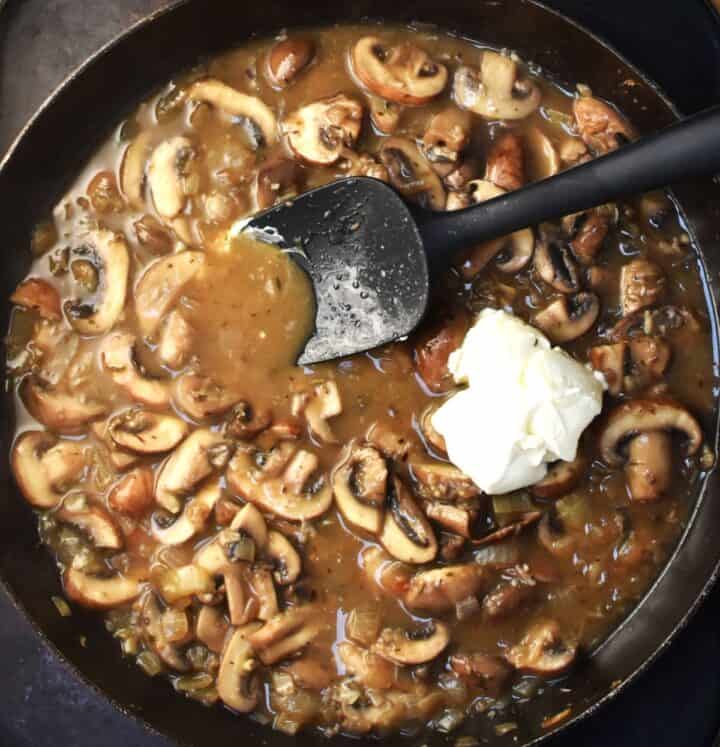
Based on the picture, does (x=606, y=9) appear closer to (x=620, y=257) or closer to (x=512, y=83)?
(x=512, y=83)

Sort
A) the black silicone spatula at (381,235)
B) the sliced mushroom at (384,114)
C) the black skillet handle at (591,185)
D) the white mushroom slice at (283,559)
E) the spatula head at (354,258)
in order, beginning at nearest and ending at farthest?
the black skillet handle at (591,185) → the black silicone spatula at (381,235) → the spatula head at (354,258) → the white mushroom slice at (283,559) → the sliced mushroom at (384,114)

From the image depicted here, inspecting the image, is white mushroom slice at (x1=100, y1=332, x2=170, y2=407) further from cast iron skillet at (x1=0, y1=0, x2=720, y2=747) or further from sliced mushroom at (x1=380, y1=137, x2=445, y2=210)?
sliced mushroom at (x1=380, y1=137, x2=445, y2=210)

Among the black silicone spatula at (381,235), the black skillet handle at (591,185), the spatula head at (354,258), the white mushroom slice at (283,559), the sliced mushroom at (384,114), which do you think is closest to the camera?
the black skillet handle at (591,185)

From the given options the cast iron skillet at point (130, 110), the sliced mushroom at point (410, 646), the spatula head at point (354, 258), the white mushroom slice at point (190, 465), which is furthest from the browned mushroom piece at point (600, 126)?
the sliced mushroom at point (410, 646)

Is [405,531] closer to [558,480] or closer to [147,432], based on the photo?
[558,480]

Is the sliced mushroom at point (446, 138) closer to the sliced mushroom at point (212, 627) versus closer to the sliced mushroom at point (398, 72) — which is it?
the sliced mushroom at point (398, 72)

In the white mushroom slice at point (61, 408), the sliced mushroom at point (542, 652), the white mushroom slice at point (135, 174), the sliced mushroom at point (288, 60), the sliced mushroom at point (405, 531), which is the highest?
the sliced mushroom at point (288, 60)

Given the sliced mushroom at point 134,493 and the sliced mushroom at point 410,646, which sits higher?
the sliced mushroom at point 134,493

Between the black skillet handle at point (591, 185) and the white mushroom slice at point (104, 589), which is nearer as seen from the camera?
the black skillet handle at point (591, 185)
